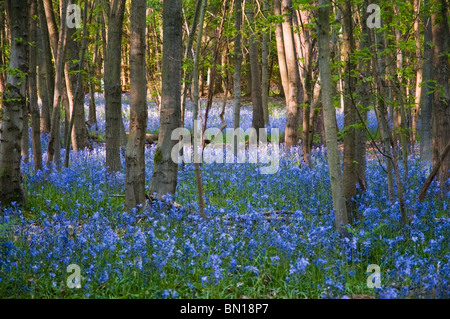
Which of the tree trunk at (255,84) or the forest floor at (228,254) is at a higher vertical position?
the tree trunk at (255,84)

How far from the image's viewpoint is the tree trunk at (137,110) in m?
5.83

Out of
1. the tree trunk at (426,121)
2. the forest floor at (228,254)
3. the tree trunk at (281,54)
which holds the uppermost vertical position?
the tree trunk at (281,54)

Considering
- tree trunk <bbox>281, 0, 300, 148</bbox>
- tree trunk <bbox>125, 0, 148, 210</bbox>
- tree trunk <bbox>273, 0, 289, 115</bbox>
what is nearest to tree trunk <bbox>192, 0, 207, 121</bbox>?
tree trunk <bbox>125, 0, 148, 210</bbox>

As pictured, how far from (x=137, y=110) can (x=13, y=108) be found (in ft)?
6.44

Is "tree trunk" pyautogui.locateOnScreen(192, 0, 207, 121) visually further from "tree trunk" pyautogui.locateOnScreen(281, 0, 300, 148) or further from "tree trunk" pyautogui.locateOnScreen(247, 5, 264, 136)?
"tree trunk" pyautogui.locateOnScreen(247, 5, 264, 136)

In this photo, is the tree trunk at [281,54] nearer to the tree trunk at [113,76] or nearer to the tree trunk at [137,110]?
the tree trunk at [113,76]

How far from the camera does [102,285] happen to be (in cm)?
411

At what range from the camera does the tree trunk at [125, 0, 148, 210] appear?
5828mm

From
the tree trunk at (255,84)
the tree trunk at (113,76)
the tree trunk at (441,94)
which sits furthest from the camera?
the tree trunk at (255,84)

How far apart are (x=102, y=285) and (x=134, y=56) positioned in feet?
9.81

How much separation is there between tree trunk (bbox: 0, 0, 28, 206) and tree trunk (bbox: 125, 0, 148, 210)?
5.67ft

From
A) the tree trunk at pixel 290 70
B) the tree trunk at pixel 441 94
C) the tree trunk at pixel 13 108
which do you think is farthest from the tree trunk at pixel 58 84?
the tree trunk at pixel 441 94

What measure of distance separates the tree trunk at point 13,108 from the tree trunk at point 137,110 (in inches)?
68.1

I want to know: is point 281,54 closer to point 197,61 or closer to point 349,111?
point 349,111
